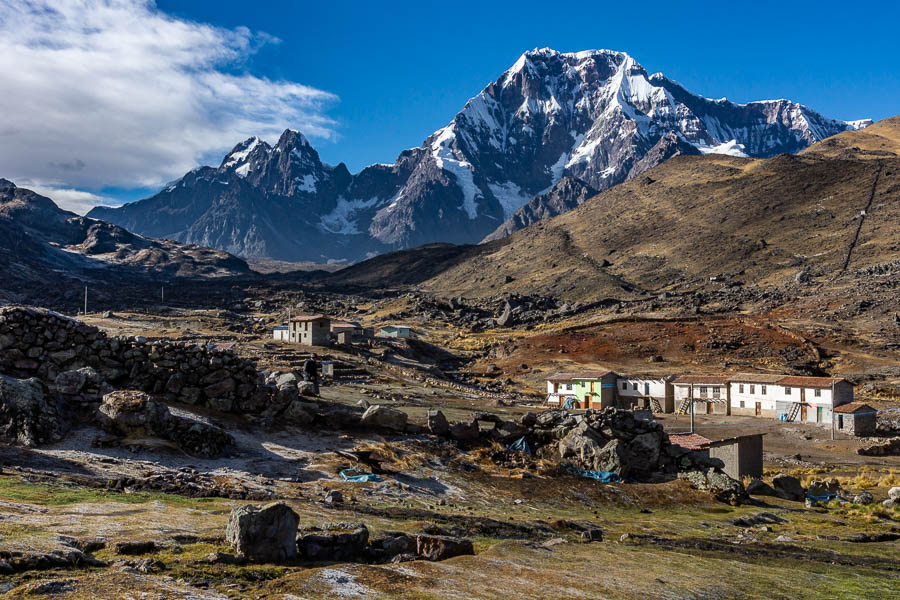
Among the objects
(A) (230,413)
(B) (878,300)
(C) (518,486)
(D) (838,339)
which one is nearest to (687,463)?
(C) (518,486)

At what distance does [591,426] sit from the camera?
25469 mm

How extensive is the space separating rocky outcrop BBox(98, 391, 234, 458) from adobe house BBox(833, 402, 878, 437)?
5025 cm

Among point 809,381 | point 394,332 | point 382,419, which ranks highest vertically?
point 394,332

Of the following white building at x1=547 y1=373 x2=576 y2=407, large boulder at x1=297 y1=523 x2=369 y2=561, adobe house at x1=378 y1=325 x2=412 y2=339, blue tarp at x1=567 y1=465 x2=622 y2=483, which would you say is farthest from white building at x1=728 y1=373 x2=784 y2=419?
large boulder at x1=297 y1=523 x2=369 y2=561

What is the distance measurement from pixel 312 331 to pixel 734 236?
4637 inches

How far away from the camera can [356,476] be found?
18.0 meters

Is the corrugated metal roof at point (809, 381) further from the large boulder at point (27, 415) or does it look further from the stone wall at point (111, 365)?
the large boulder at point (27, 415)

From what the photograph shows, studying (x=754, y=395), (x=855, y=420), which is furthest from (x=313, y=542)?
(x=754, y=395)

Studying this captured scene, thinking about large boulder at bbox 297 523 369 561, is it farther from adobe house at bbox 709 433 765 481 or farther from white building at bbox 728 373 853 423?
white building at bbox 728 373 853 423

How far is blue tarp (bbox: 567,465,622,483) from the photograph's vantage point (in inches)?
898

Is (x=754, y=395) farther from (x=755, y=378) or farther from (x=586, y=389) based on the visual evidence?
(x=586, y=389)

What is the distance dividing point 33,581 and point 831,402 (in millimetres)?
60184

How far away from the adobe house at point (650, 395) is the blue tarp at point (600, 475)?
1652 inches

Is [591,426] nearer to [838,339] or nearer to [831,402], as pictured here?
[831,402]
